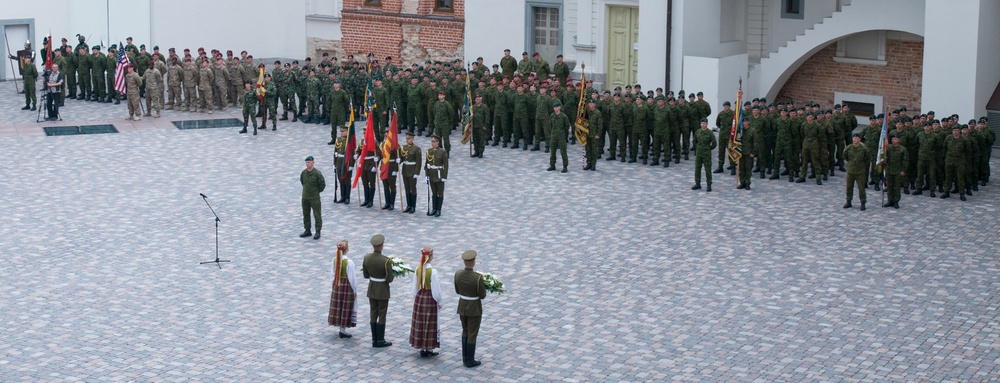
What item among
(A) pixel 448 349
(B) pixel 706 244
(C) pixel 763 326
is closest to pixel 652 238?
(B) pixel 706 244

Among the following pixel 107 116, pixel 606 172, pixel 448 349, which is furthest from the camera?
pixel 107 116

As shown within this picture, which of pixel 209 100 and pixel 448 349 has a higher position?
pixel 209 100

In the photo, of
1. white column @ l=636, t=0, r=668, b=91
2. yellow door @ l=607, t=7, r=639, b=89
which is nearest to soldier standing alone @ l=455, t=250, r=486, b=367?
white column @ l=636, t=0, r=668, b=91

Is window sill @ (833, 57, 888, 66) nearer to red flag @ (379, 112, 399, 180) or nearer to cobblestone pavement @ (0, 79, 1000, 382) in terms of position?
cobblestone pavement @ (0, 79, 1000, 382)

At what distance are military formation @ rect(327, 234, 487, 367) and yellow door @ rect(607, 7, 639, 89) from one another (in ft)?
61.1

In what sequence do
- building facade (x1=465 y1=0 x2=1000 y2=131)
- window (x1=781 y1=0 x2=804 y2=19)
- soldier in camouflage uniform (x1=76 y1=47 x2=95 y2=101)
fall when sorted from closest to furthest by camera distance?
building facade (x1=465 y1=0 x2=1000 y2=131), window (x1=781 y1=0 x2=804 y2=19), soldier in camouflage uniform (x1=76 y1=47 x2=95 y2=101)

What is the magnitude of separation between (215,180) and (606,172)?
689 centimetres

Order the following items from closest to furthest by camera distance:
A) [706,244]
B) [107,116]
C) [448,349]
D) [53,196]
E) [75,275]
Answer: [448,349] < [75,275] < [706,244] < [53,196] < [107,116]

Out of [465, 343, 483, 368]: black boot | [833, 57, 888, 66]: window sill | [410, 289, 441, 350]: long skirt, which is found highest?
[833, 57, 888, 66]: window sill

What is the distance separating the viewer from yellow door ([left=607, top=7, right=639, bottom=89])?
112 feet

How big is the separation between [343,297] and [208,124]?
15.9 meters

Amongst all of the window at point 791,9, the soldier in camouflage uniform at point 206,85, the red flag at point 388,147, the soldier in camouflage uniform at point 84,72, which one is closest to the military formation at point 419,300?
the red flag at point 388,147

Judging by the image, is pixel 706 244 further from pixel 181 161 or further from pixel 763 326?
pixel 181 161

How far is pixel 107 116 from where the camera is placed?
32625 millimetres
